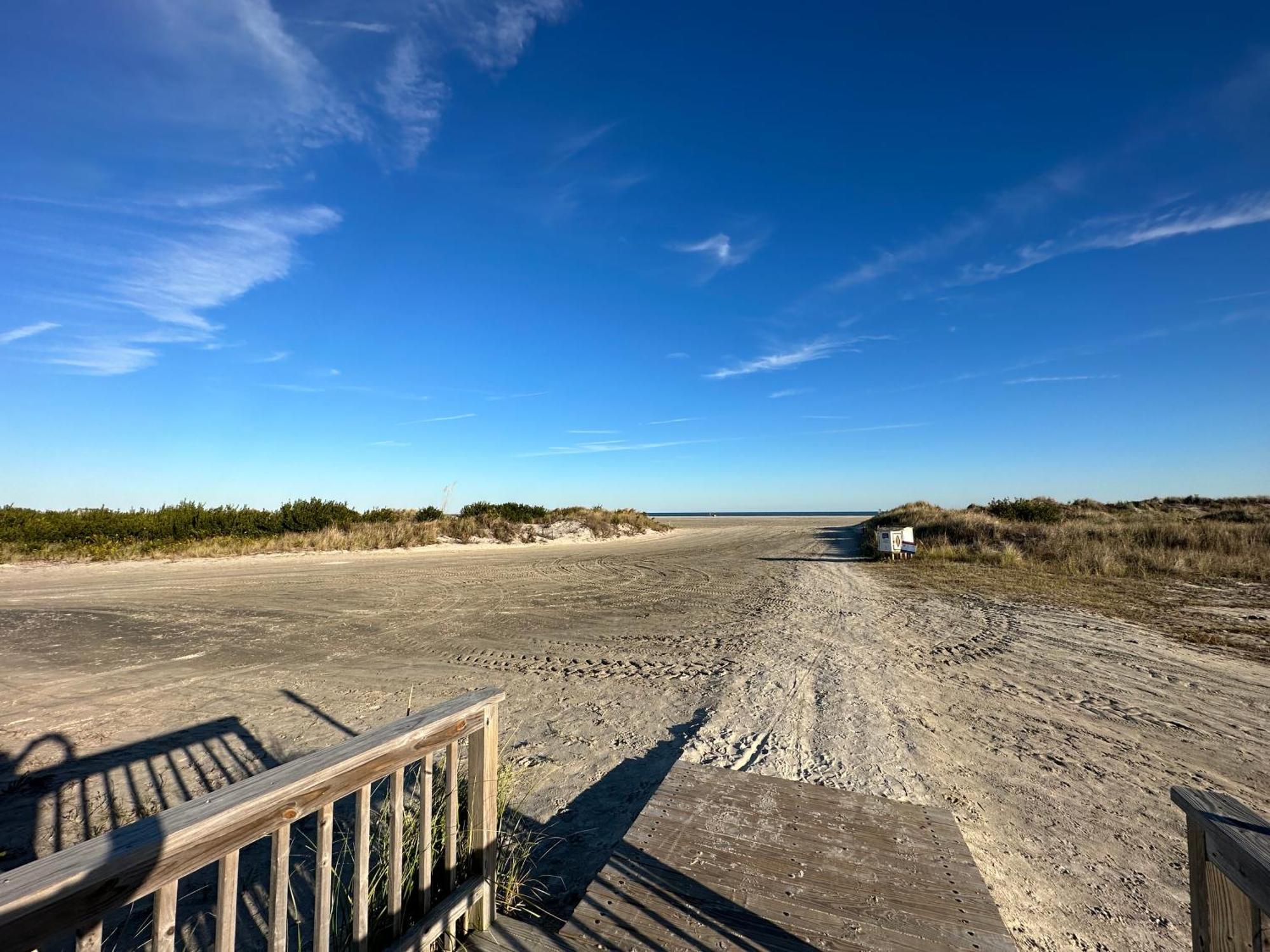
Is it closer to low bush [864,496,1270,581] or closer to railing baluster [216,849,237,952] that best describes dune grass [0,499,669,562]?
low bush [864,496,1270,581]

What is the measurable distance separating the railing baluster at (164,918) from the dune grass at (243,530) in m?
25.2

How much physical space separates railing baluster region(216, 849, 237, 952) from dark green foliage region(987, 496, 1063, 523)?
33.9 meters

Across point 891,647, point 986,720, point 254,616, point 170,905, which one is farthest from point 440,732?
point 254,616

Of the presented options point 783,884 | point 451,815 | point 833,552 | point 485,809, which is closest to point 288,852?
point 451,815

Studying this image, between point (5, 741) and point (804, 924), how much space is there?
286 inches

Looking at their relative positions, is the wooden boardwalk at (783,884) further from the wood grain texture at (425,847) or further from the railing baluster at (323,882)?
the railing baluster at (323,882)

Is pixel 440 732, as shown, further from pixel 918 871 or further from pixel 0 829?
pixel 0 829

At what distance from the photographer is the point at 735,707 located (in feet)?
20.6

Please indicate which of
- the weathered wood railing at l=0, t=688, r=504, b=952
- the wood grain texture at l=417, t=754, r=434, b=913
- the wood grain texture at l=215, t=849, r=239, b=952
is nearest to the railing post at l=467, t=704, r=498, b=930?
the weathered wood railing at l=0, t=688, r=504, b=952

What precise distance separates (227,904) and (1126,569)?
20.9 metres

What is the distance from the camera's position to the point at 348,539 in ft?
84.5

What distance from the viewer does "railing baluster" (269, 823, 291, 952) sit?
1.92m

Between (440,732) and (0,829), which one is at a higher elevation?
(440,732)

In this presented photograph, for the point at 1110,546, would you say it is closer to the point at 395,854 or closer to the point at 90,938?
the point at 395,854
